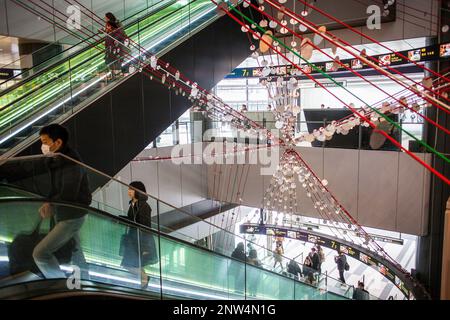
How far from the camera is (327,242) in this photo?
28.4ft

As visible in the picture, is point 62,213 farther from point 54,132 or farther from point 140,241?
point 54,132

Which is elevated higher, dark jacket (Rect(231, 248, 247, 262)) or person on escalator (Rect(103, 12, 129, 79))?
person on escalator (Rect(103, 12, 129, 79))

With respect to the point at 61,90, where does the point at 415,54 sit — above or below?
above

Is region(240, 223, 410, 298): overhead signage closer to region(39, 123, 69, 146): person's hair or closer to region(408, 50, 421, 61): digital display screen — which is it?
region(408, 50, 421, 61): digital display screen

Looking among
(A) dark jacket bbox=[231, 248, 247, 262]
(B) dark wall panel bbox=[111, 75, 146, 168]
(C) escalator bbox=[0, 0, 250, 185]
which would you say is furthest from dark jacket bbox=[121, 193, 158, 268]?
(B) dark wall panel bbox=[111, 75, 146, 168]

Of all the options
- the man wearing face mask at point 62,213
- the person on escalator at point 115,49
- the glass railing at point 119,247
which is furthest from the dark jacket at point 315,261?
the man wearing face mask at point 62,213

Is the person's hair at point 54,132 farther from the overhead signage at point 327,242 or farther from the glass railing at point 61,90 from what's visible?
the overhead signage at point 327,242

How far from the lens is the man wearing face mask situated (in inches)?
91.7

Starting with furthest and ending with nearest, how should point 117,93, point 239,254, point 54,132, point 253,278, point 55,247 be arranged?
point 117,93 < point 239,254 < point 253,278 < point 54,132 < point 55,247

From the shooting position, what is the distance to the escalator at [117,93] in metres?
4.12

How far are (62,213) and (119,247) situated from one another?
55 centimetres

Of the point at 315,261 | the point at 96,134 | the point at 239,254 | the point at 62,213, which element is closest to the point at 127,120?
the point at 96,134
